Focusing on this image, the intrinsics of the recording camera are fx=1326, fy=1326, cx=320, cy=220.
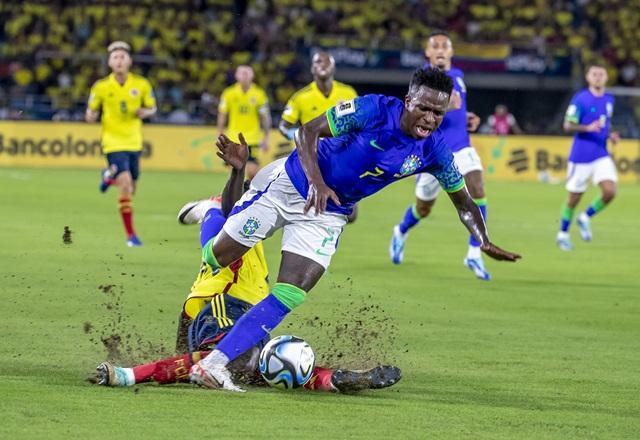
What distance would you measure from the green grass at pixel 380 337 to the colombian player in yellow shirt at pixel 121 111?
94 cm

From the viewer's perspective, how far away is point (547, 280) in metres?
14.2

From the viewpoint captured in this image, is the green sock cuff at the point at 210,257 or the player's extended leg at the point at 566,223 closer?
the green sock cuff at the point at 210,257

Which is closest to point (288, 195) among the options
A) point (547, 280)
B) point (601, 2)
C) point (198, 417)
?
point (198, 417)

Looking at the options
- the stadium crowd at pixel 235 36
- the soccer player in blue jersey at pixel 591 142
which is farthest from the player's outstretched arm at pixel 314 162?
the stadium crowd at pixel 235 36

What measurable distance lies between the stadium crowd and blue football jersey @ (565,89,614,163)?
1691 cm

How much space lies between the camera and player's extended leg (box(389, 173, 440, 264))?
1480 cm

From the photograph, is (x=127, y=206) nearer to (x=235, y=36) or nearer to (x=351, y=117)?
(x=351, y=117)

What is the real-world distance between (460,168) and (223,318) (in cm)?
654

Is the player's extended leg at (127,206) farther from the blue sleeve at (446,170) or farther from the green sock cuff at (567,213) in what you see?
the blue sleeve at (446,170)

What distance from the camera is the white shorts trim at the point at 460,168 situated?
545 inches

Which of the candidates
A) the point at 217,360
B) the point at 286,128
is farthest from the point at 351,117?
the point at 286,128

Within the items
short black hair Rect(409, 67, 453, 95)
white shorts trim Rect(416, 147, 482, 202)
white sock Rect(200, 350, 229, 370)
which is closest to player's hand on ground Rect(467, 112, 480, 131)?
white shorts trim Rect(416, 147, 482, 202)

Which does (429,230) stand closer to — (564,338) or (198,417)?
(564,338)

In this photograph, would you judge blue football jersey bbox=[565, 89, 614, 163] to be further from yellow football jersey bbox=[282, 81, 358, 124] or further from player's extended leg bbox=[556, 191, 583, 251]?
yellow football jersey bbox=[282, 81, 358, 124]
